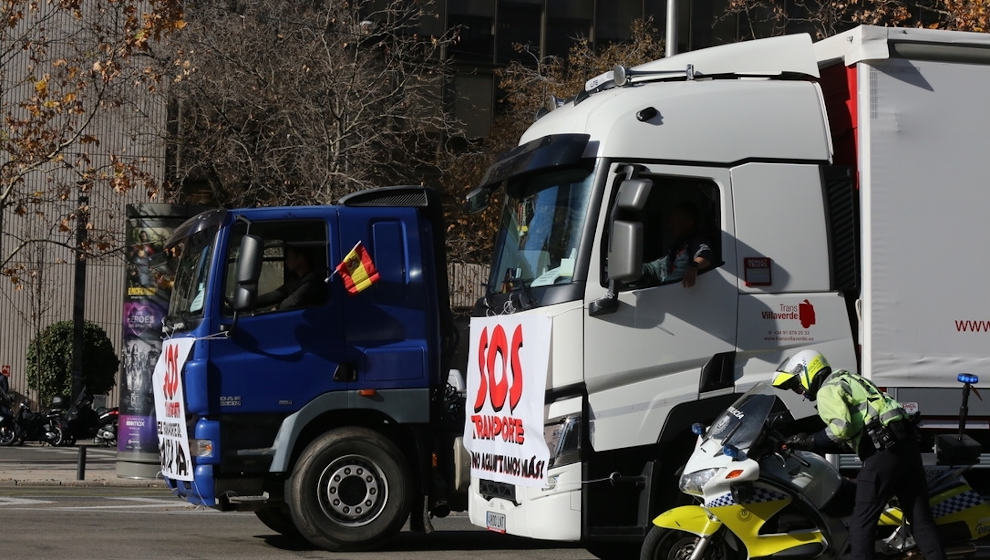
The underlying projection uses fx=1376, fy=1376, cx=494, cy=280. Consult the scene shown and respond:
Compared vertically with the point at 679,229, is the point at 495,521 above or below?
below

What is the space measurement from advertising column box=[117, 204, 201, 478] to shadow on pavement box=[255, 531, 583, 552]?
17.0ft

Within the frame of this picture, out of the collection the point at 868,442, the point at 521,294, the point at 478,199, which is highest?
the point at 478,199

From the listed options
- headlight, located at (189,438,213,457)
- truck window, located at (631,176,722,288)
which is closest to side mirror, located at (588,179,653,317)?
truck window, located at (631,176,722,288)

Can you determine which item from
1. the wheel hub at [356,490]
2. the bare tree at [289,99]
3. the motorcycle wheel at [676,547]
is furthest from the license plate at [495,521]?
the bare tree at [289,99]

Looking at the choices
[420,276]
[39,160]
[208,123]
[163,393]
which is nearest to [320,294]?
[420,276]

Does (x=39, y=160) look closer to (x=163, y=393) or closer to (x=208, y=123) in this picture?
(x=208, y=123)

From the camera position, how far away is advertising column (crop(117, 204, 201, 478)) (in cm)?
1669

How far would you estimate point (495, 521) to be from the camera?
8.99 m

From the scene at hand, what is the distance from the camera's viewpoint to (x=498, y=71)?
30.1 m

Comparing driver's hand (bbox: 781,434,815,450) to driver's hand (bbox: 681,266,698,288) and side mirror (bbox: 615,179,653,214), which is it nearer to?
driver's hand (bbox: 681,266,698,288)

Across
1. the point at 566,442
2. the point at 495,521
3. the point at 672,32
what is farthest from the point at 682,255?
the point at 672,32

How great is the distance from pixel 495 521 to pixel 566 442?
99cm

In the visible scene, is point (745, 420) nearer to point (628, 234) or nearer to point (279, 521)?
point (628, 234)

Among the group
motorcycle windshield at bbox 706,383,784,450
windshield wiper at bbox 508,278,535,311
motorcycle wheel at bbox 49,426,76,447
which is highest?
windshield wiper at bbox 508,278,535,311
